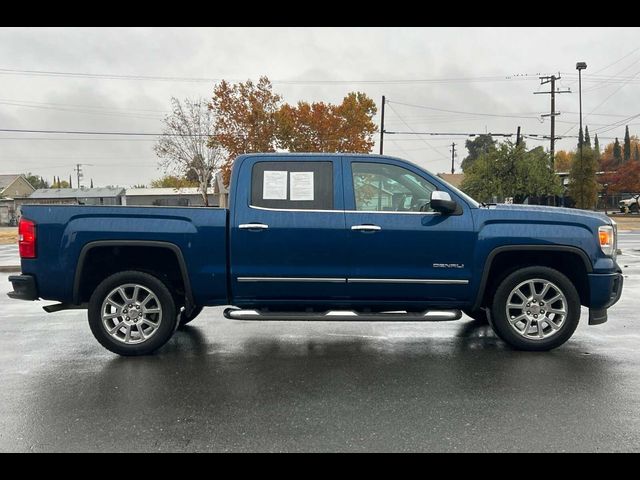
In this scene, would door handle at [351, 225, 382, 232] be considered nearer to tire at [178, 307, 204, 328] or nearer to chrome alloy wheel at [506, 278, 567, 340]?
chrome alloy wheel at [506, 278, 567, 340]

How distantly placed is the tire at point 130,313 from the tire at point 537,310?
3.39 meters

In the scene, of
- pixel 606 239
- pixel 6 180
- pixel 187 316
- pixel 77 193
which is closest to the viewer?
pixel 606 239

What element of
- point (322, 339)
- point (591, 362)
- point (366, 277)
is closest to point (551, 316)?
point (591, 362)

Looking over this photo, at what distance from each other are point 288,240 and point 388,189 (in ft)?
3.85

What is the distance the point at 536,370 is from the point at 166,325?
3.63 meters

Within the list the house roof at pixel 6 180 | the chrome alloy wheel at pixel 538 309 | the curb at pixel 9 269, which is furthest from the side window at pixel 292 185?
the house roof at pixel 6 180

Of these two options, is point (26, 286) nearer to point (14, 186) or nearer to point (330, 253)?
point (330, 253)

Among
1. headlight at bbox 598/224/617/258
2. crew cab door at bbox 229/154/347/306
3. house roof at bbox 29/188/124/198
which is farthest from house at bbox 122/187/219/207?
headlight at bbox 598/224/617/258

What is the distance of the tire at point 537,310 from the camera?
5.19 metres

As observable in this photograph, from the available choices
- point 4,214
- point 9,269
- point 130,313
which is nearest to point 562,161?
point 4,214

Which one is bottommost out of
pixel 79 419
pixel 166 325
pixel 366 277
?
pixel 79 419

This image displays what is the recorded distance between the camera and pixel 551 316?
17.7 feet

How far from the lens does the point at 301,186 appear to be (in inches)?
208

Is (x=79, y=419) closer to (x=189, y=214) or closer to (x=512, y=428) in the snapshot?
(x=189, y=214)
